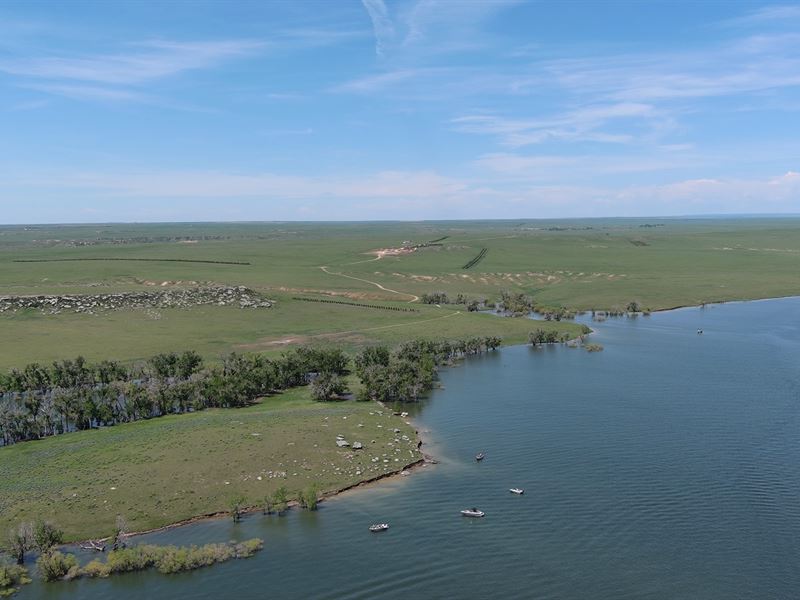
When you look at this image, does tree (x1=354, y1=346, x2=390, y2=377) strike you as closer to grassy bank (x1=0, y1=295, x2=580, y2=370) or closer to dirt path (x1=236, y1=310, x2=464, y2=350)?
grassy bank (x1=0, y1=295, x2=580, y2=370)

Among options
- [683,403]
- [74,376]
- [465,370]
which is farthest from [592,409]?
[74,376]

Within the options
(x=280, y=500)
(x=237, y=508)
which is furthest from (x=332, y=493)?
(x=237, y=508)

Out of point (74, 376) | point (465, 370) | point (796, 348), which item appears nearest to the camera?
point (74, 376)

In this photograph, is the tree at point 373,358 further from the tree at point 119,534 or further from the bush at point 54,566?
the bush at point 54,566

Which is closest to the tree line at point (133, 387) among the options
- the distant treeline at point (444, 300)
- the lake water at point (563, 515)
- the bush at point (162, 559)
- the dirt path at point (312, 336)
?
the dirt path at point (312, 336)

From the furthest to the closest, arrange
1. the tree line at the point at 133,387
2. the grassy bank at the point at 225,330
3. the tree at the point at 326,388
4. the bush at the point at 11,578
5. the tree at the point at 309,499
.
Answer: the grassy bank at the point at 225,330 → the tree at the point at 326,388 → the tree line at the point at 133,387 → the tree at the point at 309,499 → the bush at the point at 11,578

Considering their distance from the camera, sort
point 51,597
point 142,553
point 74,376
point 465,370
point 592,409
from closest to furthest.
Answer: point 51,597
point 142,553
point 592,409
point 74,376
point 465,370

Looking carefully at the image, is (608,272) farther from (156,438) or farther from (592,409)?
(156,438)

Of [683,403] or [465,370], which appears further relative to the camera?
[465,370]
